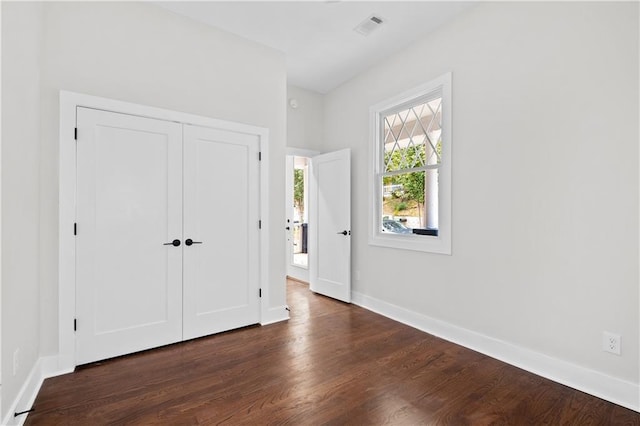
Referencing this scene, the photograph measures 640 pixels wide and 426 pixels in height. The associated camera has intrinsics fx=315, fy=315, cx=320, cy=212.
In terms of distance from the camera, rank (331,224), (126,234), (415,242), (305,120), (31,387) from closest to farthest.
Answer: (31,387)
(126,234)
(415,242)
(331,224)
(305,120)

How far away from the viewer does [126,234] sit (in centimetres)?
267

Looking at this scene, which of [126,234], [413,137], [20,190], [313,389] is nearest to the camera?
[20,190]

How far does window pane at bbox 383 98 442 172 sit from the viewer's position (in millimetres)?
3289

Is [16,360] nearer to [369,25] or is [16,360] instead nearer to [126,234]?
[126,234]

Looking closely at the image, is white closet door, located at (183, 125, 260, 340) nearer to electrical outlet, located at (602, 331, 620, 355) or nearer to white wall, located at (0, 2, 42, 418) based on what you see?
white wall, located at (0, 2, 42, 418)

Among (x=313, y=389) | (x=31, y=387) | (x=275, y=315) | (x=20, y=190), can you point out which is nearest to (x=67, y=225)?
(x=20, y=190)

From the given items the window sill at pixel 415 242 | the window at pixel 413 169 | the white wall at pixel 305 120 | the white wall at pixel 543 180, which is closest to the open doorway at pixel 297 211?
the white wall at pixel 305 120

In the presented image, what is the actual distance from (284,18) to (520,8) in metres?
2.03

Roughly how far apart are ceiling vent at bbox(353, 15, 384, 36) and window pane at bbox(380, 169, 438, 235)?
154cm

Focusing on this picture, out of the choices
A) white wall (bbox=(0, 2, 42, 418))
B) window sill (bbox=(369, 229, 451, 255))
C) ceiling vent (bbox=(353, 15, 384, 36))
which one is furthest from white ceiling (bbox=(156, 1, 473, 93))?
window sill (bbox=(369, 229, 451, 255))

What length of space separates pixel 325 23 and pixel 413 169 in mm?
1741

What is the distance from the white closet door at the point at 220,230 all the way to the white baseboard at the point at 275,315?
85 millimetres

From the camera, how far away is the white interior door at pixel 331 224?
420 centimetres

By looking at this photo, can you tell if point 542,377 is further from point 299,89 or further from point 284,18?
point 299,89
